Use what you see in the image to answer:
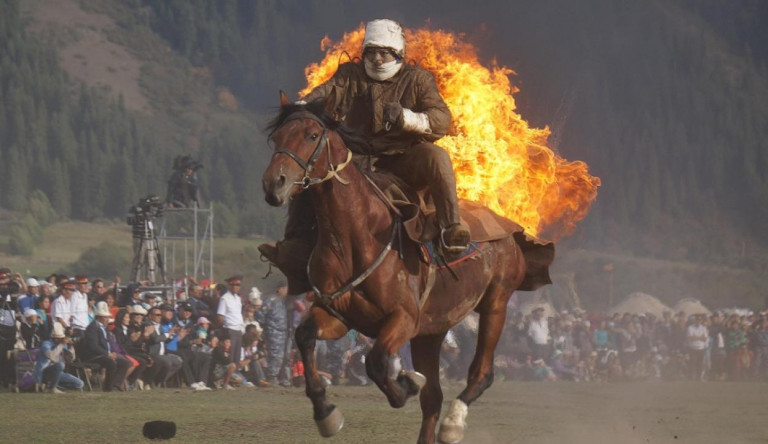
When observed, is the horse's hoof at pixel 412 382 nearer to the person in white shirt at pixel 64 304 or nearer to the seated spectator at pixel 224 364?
the person in white shirt at pixel 64 304

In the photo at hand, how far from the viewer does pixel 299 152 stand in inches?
336

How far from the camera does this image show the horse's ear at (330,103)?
920 cm

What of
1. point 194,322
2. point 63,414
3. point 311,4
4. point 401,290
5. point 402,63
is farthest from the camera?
point 311,4

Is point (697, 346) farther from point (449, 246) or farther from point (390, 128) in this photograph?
point (390, 128)

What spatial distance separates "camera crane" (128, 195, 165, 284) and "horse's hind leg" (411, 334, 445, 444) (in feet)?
56.0

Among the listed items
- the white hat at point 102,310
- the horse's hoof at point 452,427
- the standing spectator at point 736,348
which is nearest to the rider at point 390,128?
the horse's hoof at point 452,427

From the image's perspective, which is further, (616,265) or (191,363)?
(616,265)

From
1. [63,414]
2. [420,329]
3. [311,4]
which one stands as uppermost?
[311,4]

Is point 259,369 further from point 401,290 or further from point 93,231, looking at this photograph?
point 93,231

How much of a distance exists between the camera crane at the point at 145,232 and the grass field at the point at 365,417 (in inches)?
337

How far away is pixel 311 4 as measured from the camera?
7256cm

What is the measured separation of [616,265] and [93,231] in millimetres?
27332

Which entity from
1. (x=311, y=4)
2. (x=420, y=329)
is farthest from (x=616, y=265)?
(x=420, y=329)

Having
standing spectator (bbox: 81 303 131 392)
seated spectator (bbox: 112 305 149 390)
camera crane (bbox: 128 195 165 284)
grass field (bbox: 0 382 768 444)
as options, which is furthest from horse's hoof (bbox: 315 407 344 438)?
camera crane (bbox: 128 195 165 284)
